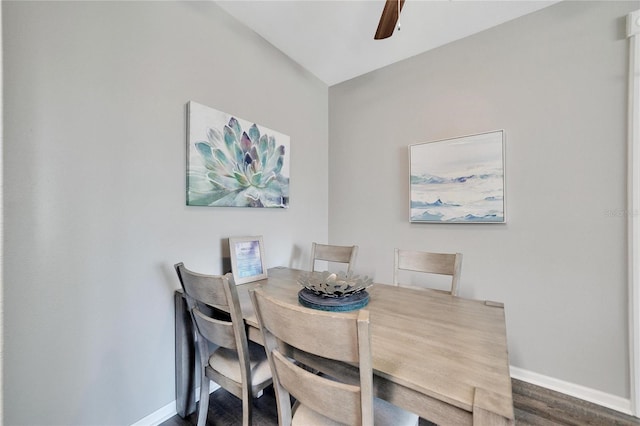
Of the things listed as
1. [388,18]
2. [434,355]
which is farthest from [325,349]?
[388,18]

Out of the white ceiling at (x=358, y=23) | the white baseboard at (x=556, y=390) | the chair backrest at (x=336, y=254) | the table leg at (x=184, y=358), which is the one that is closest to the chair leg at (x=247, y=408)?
the table leg at (x=184, y=358)

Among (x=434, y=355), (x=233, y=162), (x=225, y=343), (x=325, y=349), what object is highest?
(x=233, y=162)

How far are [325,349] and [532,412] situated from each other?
1.84 meters

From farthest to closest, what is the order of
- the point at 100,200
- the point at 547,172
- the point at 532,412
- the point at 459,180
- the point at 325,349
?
the point at 459,180, the point at 547,172, the point at 532,412, the point at 100,200, the point at 325,349

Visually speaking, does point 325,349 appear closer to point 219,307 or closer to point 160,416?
point 219,307

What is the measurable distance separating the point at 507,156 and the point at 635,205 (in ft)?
2.43

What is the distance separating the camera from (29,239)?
1.11 m

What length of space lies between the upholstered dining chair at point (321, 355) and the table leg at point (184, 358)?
905 millimetres

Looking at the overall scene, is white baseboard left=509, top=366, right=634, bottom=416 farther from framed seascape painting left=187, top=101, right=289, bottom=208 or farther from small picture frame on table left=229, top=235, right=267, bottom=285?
framed seascape painting left=187, top=101, right=289, bottom=208

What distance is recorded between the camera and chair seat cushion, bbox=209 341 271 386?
1241mm

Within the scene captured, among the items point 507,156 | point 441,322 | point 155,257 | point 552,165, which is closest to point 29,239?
point 155,257

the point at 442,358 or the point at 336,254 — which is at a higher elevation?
the point at 336,254

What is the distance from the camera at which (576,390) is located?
176cm

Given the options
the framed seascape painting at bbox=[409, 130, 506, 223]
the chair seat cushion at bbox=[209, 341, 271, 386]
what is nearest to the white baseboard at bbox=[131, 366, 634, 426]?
the chair seat cushion at bbox=[209, 341, 271, 386]
